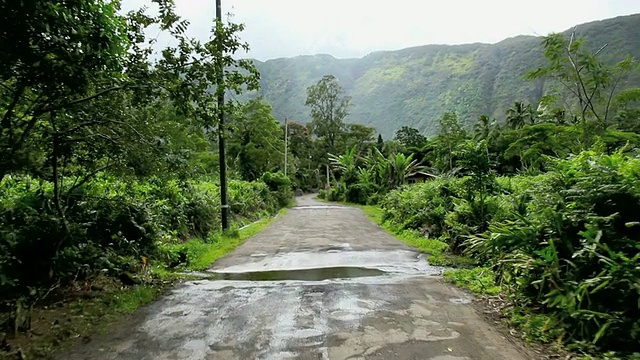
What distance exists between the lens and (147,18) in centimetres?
620

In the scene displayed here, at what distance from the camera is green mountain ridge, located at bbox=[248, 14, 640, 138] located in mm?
104000

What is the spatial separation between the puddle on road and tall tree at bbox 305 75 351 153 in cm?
4873

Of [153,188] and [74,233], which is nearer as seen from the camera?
[74,233]

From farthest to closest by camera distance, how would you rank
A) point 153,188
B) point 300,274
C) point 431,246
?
point 431,246, point 153,188, point 300,274

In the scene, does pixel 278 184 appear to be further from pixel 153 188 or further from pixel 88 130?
pixel 88 130

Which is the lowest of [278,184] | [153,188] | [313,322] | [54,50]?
[278,184]

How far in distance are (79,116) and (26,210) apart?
5.21 feet

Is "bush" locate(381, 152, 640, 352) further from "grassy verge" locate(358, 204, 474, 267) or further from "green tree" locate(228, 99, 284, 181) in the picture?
"green tree" locate(228, 99, 284, 181)

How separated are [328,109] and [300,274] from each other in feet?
165

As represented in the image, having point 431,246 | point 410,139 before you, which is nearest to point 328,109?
point 410,139

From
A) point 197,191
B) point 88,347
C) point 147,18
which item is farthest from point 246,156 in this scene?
point 88,347

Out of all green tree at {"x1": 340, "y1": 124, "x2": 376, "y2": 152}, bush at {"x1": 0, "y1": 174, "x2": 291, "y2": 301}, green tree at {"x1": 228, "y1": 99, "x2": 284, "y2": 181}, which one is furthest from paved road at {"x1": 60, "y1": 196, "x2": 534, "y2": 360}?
green tree at {"x1": 340, "y1": 124, "x2": 376, "y2": 152}

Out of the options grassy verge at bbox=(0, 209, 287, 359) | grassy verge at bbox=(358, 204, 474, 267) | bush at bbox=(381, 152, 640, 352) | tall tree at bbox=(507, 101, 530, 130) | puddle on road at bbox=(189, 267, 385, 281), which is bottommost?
A: grassy verge at bbox=(358, 204, 474, 267)

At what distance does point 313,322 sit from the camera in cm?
479
